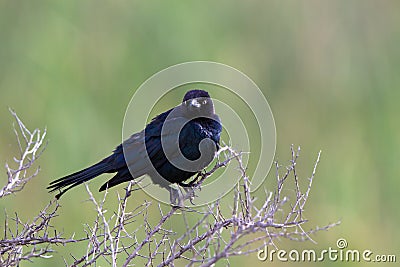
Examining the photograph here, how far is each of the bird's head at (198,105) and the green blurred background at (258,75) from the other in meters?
2.37

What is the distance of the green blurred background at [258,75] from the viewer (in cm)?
727

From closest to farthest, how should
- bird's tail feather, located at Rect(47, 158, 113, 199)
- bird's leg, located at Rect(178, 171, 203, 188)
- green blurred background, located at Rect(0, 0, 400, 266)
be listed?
bird's tail feather, located at Rect(47, 158, 113, 199)
bird's leg, located at Rect(178, 171, 203, 188)
green blurred background, located at Rect(0, 0, 400, 266)

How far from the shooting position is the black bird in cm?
453

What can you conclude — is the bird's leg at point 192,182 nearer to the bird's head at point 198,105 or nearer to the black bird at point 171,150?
the black bird at point 171,150

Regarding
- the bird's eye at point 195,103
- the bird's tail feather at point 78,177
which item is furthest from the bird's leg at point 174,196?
the bird's eye at point 195,103

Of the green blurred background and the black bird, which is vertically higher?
the green blurred background

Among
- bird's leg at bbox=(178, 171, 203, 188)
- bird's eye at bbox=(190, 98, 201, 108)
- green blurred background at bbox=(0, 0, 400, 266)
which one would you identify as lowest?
bird's leg at bbox=(178, 171, 203, 188)

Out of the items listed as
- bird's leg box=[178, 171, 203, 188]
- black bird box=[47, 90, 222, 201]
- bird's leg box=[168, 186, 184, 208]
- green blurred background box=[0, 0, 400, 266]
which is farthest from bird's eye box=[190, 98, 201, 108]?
green blurred background box=[0, 0, 400, 266]

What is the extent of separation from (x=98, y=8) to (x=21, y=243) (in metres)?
4.83

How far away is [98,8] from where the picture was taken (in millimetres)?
8016

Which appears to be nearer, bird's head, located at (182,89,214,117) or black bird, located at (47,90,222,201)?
black bird, located at (47,90,222,201)

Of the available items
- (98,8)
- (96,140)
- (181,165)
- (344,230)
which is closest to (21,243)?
(181,165)

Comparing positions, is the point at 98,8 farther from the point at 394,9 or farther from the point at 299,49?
the point at 394,9

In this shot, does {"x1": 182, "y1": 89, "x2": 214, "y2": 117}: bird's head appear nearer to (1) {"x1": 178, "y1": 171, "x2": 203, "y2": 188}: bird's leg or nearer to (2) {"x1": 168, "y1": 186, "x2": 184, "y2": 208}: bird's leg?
(1) {"x1": 178, "y1": 171, "x2": 203, "y2": 188}: bird's leg
